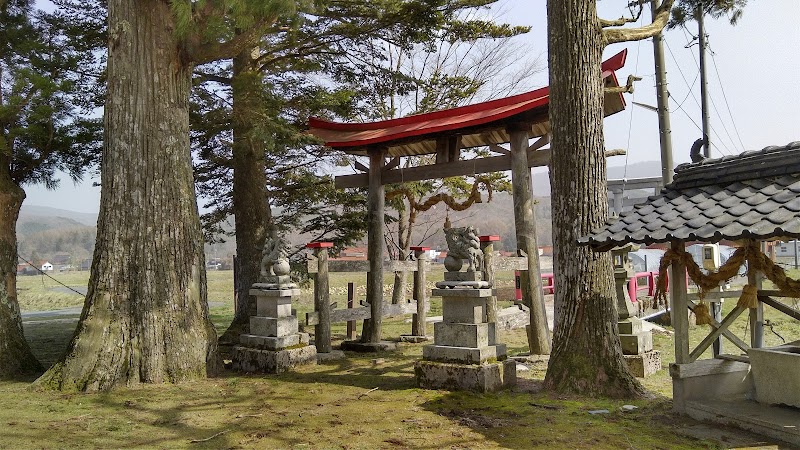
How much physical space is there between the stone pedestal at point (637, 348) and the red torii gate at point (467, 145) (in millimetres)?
1324

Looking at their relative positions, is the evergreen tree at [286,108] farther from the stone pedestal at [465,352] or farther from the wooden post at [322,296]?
the stone pedestal at [465,352]

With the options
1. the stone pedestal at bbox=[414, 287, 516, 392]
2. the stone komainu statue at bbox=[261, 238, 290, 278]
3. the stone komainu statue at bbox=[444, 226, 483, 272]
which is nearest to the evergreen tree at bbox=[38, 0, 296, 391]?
the stone komainu statue at bbox=[261, 238, 290, 278]

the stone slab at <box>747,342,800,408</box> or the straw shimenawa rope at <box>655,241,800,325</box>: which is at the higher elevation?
the straw shimenawa rope at <box>655,241,800,325</box>

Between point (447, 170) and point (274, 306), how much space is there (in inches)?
138

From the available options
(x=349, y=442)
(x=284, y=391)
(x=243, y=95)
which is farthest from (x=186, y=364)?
(x=243, y=95)

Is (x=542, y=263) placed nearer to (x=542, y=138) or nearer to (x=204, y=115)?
(x=542, y=138)

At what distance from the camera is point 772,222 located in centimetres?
434

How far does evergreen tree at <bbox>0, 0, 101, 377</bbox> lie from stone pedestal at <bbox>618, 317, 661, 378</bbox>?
788cm

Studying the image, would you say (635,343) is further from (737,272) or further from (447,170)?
(447,170)

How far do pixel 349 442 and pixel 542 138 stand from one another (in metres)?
6.09

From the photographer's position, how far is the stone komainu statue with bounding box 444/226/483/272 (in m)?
6.76

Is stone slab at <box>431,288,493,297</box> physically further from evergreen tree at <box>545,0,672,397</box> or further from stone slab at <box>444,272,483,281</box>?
evergreen tree at <box>545,0,672,397</box>

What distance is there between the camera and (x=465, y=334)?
21.4 feet

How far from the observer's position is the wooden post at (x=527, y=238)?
8.52 m
